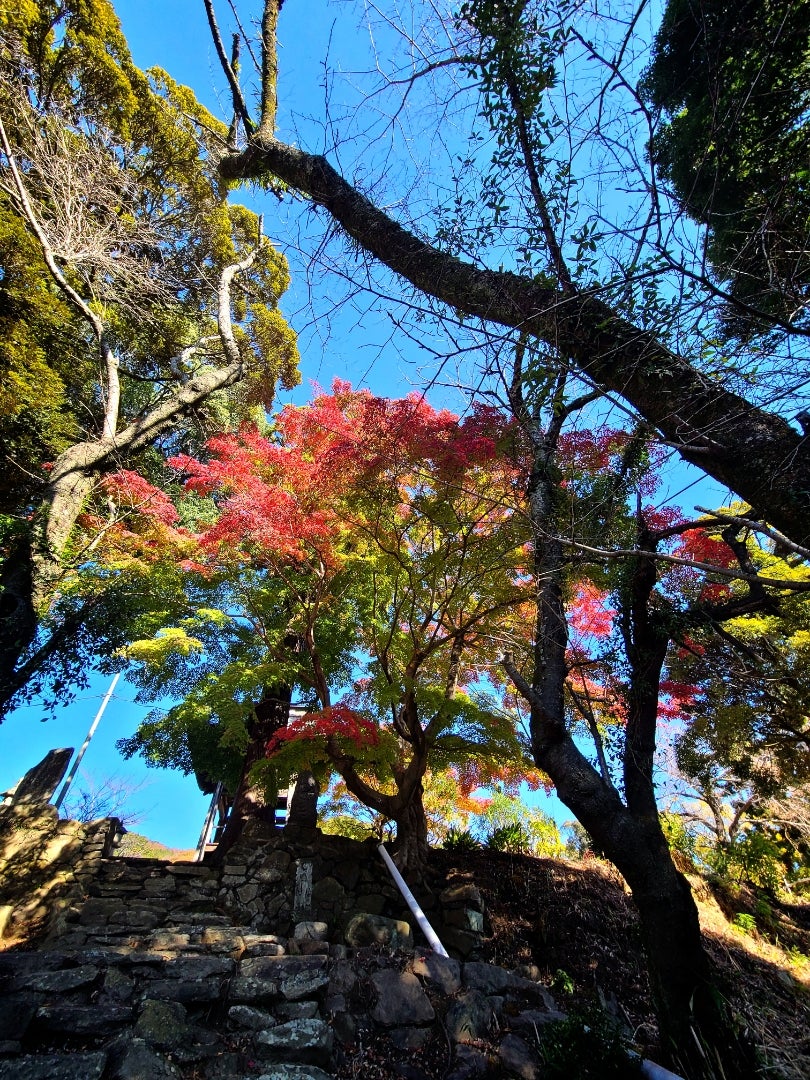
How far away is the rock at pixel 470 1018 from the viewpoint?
3.40 m

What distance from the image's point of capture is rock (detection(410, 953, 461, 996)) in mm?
3818

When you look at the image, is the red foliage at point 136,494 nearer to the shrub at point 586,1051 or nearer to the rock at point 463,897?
the rock at point 463,897

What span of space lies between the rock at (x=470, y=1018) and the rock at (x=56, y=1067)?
6.52 ft

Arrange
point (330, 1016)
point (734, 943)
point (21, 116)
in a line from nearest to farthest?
point (330, 1016) → point (734, 943) → point (21, 116)

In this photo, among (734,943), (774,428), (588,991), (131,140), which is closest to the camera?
(774,428)

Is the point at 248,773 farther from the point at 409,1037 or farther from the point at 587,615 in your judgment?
the point at 587,615

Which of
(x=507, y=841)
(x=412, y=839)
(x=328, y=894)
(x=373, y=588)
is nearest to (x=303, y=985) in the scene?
(x=328, y=894)

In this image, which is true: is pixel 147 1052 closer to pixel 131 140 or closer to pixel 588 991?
pixel 588 991

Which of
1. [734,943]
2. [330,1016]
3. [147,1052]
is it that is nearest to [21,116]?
[147,1052]

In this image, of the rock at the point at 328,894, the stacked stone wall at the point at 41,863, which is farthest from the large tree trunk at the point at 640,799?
the stacked stone wall at the point at 41,863

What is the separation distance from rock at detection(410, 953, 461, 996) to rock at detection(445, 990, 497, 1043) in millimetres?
154

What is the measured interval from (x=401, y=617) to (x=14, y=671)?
4.33m

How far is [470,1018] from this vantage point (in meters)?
3.49

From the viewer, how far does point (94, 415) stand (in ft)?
29.6
